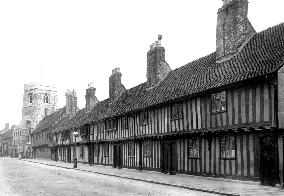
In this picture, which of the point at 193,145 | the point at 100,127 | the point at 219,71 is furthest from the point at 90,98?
the point at 219,71

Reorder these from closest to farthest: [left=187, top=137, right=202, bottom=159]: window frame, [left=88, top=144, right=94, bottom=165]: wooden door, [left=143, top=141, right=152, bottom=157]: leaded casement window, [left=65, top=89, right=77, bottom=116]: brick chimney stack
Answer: [left=187, top=137, right=202, bottom=159]: window frame, [left=143, top=141, right=152, bottom=157]: leaded casement window, [left=88, top=144, right=94, bottom=165]: wooden door, [left=65, top=89, right=77, bottom=116]: brick chimney stack

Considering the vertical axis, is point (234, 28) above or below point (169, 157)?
above

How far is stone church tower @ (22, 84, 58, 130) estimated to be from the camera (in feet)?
266

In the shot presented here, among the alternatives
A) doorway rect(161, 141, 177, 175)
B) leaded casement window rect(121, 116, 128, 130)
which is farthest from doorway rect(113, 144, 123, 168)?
doorway rect(161, 141, 177, 175)

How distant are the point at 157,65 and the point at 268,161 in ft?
48.9

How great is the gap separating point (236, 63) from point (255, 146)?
16.3 feet

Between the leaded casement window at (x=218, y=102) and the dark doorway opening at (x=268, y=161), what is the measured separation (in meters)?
3.03

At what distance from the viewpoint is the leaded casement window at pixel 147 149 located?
2605 centimetres

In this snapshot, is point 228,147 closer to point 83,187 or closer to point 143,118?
point 83,187

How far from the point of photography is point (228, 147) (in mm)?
18094

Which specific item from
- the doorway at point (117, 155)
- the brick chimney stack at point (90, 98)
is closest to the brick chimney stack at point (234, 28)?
the doorway at point (117, 155)

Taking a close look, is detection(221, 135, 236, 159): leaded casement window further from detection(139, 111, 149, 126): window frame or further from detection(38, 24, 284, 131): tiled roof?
detection(139, 111, 149, 126): window frame

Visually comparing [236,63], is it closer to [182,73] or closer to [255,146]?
[255,146]

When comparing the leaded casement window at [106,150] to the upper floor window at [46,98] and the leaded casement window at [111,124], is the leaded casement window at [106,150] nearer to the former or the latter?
the leaded casement window at [111,124]
